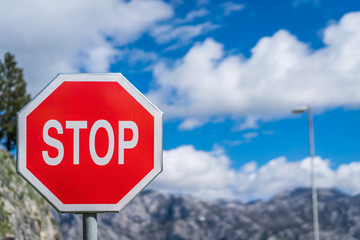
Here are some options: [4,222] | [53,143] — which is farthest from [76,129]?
[4,222]

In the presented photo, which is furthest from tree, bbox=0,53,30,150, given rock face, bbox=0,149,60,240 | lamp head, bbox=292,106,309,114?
lamp head, bbox=292,106,309,114

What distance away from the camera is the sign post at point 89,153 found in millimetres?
2742

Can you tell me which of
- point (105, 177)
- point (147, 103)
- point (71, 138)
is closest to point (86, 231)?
point (105, 177)

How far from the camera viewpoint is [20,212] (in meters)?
26.0

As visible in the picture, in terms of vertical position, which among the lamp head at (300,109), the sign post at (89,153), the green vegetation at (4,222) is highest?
the lamp head at (300,109)

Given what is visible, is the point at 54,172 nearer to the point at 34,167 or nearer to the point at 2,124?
the point at 34,167

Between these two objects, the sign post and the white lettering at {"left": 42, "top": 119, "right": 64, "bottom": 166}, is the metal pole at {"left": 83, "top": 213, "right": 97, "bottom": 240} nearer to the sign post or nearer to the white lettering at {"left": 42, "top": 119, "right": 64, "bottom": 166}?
the sign post

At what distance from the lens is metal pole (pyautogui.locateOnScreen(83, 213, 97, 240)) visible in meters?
2.66

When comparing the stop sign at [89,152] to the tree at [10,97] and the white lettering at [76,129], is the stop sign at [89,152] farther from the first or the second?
the tree at [10,97]

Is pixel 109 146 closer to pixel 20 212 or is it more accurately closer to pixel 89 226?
pixel 89 226

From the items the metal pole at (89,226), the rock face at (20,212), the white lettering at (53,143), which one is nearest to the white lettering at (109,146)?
the white lettering at (53,143)

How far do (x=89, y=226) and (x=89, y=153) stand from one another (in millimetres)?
387

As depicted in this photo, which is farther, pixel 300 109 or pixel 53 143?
pixel 300 109

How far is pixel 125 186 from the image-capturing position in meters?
2.75
